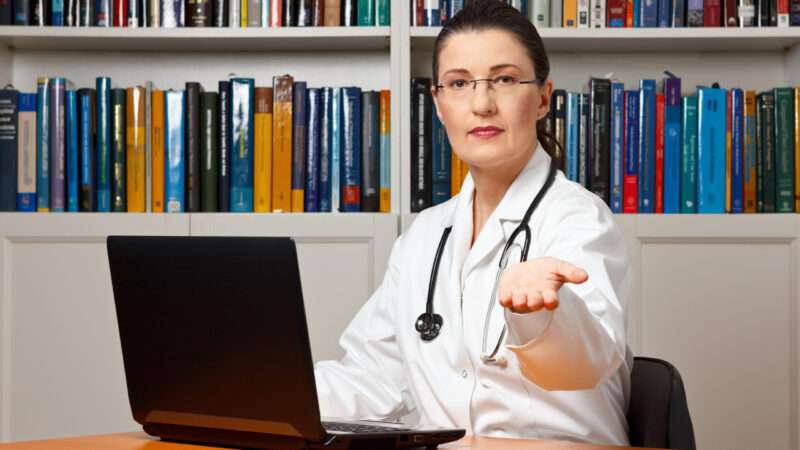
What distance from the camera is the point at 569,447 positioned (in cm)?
117

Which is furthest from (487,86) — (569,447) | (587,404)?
(569,447)

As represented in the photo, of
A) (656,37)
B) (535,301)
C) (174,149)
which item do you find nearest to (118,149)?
(174,149)

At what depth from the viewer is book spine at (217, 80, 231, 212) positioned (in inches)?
98.0

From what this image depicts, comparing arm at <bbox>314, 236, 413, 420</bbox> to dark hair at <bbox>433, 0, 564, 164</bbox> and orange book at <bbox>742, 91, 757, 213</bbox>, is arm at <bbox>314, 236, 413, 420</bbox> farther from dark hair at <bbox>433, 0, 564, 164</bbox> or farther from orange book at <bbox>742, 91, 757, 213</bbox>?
orange book at <bbox>742, 91, 757, 213</bbox>

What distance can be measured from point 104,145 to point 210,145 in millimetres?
263

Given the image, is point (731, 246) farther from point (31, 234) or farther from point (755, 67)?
point (31, 234)

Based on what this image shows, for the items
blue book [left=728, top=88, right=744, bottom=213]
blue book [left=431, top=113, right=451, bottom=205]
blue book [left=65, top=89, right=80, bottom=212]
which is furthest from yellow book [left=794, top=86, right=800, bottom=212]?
blue book [left=65, top=89, right=80, bottom=212]

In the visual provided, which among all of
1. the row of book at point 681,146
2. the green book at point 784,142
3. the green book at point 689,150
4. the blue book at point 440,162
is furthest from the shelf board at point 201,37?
the green book at point 784,142

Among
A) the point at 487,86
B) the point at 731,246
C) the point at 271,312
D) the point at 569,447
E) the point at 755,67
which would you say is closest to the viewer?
the point at 271,312

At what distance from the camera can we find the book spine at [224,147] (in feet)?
8.16

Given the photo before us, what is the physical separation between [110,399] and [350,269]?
0.67 m

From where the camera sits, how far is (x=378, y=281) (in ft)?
8.10

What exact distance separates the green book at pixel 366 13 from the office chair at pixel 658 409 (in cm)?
128

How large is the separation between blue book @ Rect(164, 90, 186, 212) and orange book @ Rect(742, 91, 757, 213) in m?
1.36
